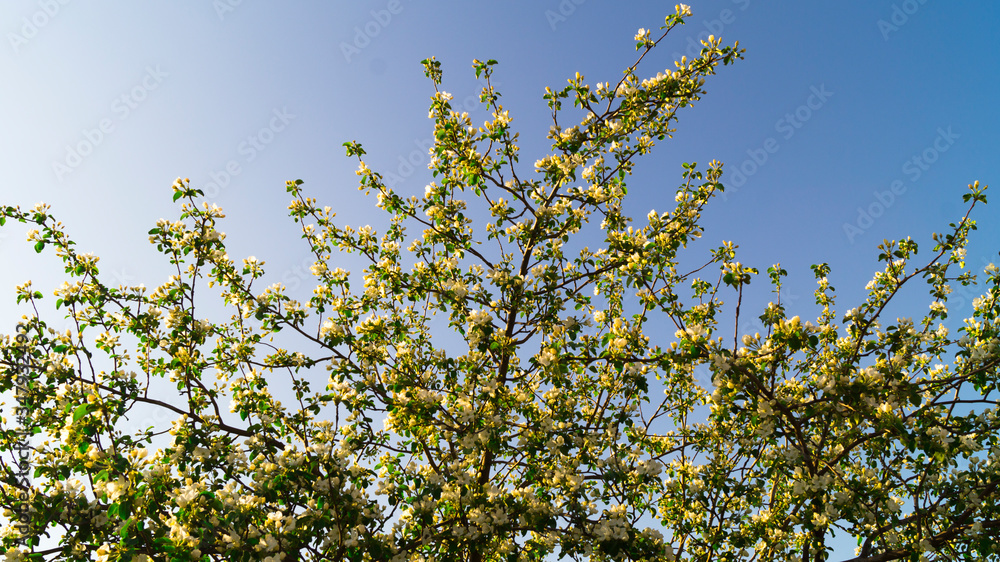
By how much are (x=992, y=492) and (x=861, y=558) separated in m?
1.33

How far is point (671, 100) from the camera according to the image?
6.43 metres

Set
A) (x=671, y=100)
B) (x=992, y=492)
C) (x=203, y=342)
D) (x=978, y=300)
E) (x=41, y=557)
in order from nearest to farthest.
Result: (x=41, y=557) → (x=992, y=492) → (x=203, y=342) → (x=978, y=300) → (x=671, y=100)

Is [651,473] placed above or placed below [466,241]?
below

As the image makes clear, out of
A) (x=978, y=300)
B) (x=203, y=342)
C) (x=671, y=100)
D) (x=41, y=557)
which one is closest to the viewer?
(x=41, y=557)

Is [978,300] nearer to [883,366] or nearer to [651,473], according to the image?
[883,366]

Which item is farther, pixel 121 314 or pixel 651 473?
pixel 121 314

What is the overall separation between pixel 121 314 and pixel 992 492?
874cm

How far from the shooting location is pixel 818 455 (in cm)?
576

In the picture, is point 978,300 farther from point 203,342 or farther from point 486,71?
point 203,342

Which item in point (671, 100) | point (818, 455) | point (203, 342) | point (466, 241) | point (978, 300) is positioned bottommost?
point (818, 455)

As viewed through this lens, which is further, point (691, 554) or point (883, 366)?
point (691, 554)

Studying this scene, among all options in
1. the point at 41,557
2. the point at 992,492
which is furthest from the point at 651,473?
the point at 41,557

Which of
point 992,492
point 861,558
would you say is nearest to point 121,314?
point 861,558

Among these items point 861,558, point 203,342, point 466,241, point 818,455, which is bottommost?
point 861,558
